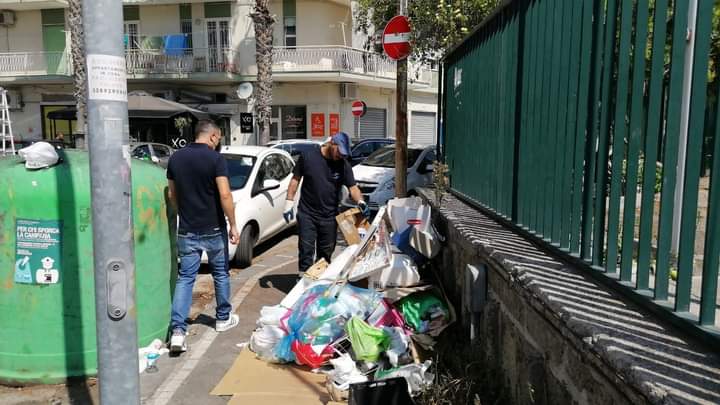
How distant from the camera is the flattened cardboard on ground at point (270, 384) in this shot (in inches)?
152

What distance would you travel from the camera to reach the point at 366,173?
1184cm

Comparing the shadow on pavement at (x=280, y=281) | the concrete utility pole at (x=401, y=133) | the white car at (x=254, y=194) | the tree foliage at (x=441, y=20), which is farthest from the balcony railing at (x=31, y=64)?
the shadow on pavement at (x=280, y=281)

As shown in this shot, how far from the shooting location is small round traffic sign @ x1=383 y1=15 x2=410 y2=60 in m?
7.92

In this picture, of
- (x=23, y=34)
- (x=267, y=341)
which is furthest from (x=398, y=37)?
(x=23, y=34)

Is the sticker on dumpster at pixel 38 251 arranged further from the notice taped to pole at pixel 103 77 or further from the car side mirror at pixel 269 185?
the car side mirror at pixel 269 185

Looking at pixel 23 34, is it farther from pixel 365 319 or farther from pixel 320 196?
pixel 365 319

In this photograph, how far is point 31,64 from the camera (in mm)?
28250

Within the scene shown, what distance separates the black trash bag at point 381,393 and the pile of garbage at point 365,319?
42cm

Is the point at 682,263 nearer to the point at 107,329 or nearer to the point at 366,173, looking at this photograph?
the point at 107,329

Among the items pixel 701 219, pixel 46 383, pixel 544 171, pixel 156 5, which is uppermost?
pixel 156 5

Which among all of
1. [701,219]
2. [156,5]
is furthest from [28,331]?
[156,5]

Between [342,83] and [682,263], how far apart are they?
24.7 meters

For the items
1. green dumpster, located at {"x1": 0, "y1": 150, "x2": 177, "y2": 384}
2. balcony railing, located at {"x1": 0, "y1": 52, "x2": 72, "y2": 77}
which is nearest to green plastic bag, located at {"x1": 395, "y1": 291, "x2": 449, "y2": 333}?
green dumpster, located at {"x1": 0, "y1": 150, "x2": 177, "y2": 384}

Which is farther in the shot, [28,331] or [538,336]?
[28,331]
